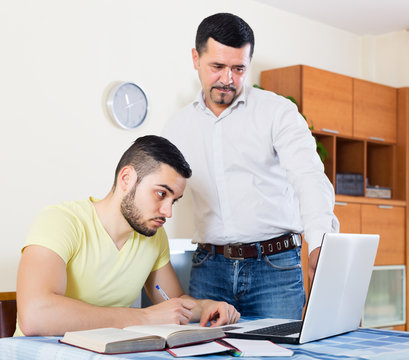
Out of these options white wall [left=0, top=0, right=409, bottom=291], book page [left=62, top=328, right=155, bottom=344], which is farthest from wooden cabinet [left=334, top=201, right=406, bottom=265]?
book page [left=62, top=328, right=155, bottom=344]

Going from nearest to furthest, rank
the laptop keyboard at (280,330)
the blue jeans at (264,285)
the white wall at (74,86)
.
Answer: the laptop keyboard at (280,330), the blue jeans at (264,285), the white wall at (74,86)

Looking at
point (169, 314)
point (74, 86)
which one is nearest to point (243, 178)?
point (169, 314)

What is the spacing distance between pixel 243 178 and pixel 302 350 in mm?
900

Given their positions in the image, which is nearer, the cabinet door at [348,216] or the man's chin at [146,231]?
the man's chin at [146,231]

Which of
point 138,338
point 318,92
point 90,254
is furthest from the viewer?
point 318,92

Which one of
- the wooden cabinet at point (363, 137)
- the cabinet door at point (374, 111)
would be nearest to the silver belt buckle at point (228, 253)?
the wooden cabinet at point (363, 137)

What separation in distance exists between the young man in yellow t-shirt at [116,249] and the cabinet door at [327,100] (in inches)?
113

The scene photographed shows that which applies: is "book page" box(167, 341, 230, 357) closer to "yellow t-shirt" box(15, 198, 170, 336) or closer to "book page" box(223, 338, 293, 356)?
"book page" box(223, 338, 293, 356)

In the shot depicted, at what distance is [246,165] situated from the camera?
2.18m

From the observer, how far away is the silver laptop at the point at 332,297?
4.56 ft

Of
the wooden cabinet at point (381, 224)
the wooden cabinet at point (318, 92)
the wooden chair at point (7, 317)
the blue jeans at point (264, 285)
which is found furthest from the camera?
the wooden cabinet at point (381, 224)

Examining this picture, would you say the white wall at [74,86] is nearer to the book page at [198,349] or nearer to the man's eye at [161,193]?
the man's eye at [161,193]

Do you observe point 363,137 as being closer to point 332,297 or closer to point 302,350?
point 332,297

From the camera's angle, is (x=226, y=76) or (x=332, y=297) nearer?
(x=332, y=297)
